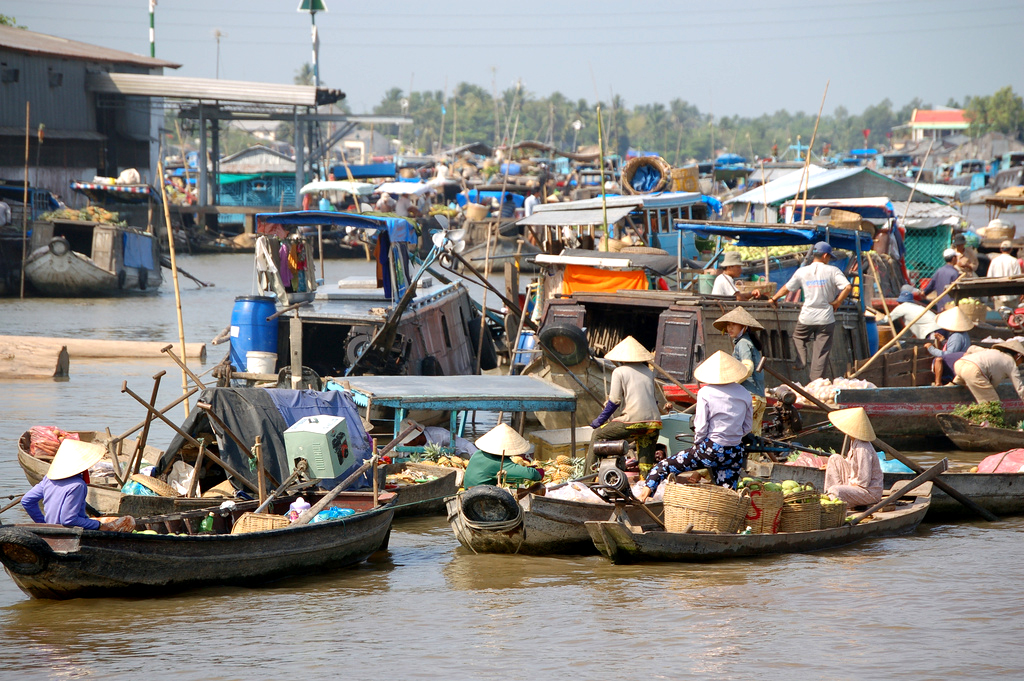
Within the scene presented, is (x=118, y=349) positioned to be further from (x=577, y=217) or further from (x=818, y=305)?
(x=818, y=305)

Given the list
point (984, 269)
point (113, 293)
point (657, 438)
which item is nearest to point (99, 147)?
point (113, 293)

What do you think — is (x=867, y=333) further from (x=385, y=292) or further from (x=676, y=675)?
(x=676, y=675)

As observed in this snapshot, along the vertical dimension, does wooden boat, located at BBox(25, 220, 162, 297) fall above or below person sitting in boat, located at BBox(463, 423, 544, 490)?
above

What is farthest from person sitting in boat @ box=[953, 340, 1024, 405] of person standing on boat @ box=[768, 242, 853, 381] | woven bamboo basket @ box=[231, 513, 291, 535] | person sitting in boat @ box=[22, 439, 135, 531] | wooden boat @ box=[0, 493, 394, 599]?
person sitting in boat @ box=[22, 439, 135, 531]

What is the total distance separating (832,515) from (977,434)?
4.06 metres

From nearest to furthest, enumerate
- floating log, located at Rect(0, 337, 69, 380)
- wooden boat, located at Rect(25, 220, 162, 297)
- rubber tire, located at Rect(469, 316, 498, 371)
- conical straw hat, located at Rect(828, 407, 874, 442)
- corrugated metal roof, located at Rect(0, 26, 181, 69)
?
conical straw hat, located at Rect(828, 407, 874, 442), floating log, located at Rect(0, 337, 69, 380), rubber tire, located at Rect(469, 316, 498, 371), wooden boat, located at Rect(25, 220, 162, 297), corrugated metal roof, located at Rect(0, 26, 181, 69)

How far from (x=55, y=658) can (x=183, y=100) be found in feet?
105

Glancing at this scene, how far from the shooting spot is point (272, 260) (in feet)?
43.1

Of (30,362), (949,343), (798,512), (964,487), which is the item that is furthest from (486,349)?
A: (798,512)

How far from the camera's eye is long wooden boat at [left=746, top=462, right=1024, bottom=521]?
30.0ft

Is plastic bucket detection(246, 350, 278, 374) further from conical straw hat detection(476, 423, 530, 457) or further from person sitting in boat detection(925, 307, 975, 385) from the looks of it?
person sitting in boat detection(925, 307, 975, 385)

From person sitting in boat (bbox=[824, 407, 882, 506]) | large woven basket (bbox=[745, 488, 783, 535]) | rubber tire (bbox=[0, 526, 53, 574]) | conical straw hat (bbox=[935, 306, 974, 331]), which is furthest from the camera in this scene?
conical straw hat (bbox=[935, 306, 974, 331])

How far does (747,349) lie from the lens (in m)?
9.69

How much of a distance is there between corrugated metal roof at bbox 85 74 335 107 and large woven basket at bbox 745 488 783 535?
2870 cm
